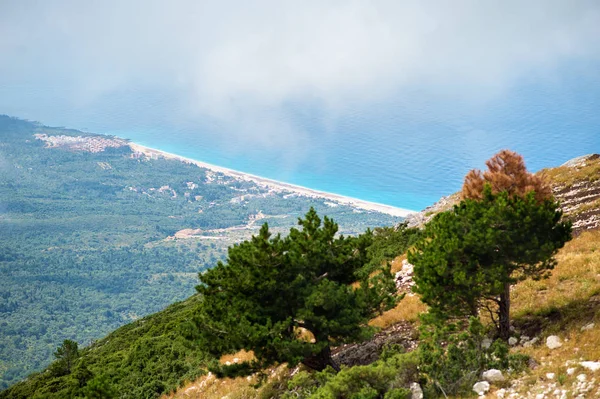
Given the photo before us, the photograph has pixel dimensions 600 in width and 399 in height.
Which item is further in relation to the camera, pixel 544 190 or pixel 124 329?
pixel 124 329

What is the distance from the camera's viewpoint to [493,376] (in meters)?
10.1

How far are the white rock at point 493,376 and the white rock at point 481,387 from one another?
127mm

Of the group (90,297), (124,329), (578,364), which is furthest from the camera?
(90,297)

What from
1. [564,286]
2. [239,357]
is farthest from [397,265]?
[564,286]

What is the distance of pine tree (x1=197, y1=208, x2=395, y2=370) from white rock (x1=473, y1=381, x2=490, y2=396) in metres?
3.29

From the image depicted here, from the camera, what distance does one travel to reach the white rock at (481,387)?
9852 mm

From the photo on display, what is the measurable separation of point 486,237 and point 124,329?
122 ft

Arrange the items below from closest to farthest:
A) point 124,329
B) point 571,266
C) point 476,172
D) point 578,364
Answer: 1. point 578,364
2. point 476,172
3. point 571,266
4. point 124,329

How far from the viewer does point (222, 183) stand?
190 meters

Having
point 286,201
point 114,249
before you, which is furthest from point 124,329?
point 114,249

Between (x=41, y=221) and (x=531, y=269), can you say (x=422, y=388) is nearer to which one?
(x=531, y=269)

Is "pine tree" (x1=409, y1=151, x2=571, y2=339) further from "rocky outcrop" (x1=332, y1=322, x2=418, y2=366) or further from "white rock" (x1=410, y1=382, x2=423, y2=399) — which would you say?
"rocky outcrop" (x1=332, y1=322, x2=418, y2=366)

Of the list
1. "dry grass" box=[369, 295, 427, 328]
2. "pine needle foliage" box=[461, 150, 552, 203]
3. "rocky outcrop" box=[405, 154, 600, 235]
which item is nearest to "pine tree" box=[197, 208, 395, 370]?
"dry grass" box=[369, 295, 427, 328]

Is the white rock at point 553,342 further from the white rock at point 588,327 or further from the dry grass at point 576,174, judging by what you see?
the dry grass at point 576,174
